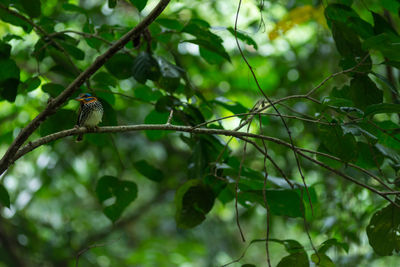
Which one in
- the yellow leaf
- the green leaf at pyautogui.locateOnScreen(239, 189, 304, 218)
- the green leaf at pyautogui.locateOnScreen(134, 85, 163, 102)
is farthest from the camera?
the yellow leaf

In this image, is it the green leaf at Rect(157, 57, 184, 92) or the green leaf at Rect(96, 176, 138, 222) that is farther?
the green leaf at Rect(96, 176, 138, 222)

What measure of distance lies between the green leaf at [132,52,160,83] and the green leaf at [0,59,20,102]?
44cm

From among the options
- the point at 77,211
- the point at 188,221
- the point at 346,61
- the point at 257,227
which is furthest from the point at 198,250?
the point at 346,61

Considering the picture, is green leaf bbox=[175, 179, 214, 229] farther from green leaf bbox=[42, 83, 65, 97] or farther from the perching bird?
green leaf bbox=[42, 83, 65, 97]

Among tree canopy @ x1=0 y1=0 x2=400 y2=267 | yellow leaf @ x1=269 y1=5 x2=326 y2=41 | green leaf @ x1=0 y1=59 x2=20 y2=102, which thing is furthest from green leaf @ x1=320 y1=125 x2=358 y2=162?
yellow leaf @ x1=269 y1=5 x2=326 y2=41

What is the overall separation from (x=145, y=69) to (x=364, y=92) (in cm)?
81

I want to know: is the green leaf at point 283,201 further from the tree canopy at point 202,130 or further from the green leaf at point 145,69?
the green leaf at point 145,69

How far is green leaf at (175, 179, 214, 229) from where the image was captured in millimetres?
1564

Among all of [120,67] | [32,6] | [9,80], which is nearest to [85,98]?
[120,67]

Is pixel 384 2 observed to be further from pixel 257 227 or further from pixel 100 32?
pixel 257 227

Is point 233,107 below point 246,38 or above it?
below

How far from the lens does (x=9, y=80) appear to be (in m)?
1.62

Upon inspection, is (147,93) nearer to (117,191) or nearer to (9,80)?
(117,191)

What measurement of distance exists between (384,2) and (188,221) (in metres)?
1.09
